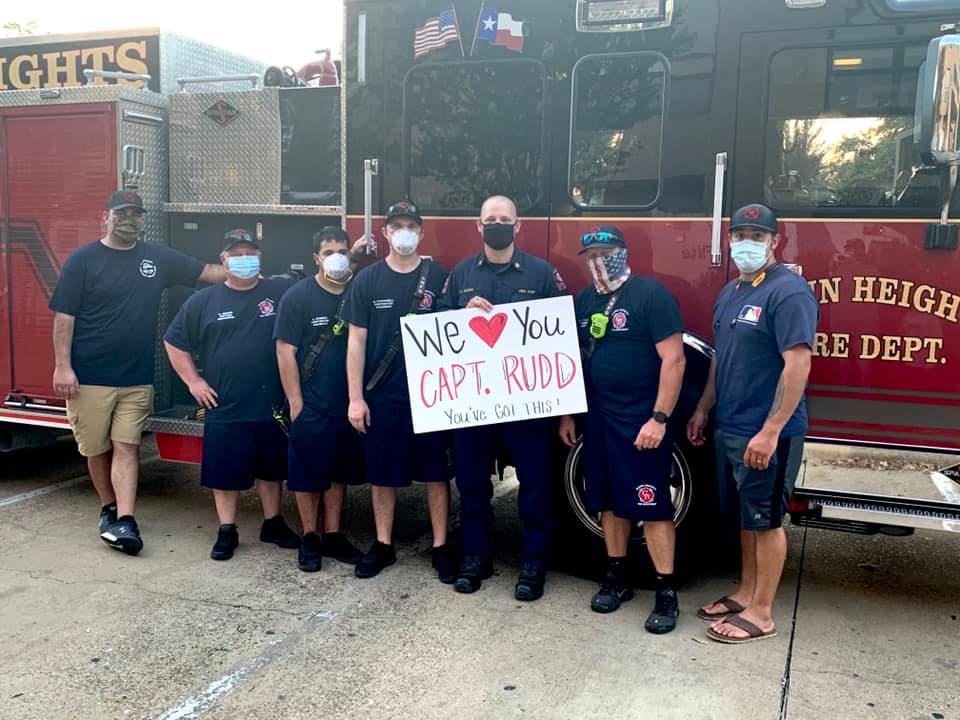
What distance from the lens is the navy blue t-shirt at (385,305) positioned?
4.52m

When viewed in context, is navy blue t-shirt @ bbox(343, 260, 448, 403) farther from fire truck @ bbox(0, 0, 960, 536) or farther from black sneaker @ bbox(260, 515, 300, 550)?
black sneaker @ bbox(260, 515, 300, 550)

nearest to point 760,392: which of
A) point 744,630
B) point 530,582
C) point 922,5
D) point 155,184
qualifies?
point 744,630

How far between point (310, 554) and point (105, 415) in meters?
Answer: 1.46

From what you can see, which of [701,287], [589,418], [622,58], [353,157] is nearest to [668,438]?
[589,418]

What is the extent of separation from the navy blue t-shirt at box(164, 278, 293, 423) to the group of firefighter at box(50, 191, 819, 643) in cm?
1

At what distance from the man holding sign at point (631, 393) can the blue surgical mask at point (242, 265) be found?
6.00ft

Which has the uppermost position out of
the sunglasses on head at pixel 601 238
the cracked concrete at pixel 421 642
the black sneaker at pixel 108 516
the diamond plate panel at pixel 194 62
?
the diamond plate panel at pixel 194 62

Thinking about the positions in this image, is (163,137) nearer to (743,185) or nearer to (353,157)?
(353,157)

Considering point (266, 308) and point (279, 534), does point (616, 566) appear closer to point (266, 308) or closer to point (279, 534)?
point (279, 534)

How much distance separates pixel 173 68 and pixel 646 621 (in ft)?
15.4

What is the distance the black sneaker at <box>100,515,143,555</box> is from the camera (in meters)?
5.02

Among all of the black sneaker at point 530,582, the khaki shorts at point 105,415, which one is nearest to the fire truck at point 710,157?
the black sneaker at point 530,582

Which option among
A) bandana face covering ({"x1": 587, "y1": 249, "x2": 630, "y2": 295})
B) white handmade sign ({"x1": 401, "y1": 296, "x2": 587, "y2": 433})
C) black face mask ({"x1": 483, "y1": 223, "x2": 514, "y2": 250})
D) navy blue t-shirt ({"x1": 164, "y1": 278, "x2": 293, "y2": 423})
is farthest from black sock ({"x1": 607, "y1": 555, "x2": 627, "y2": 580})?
navy blue t-shirt ({"x1": 164, "y1": 278, "x2": 293, "y2": 423})

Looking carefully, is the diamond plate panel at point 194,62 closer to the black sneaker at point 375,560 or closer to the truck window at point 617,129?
the truck window at point 617,129
